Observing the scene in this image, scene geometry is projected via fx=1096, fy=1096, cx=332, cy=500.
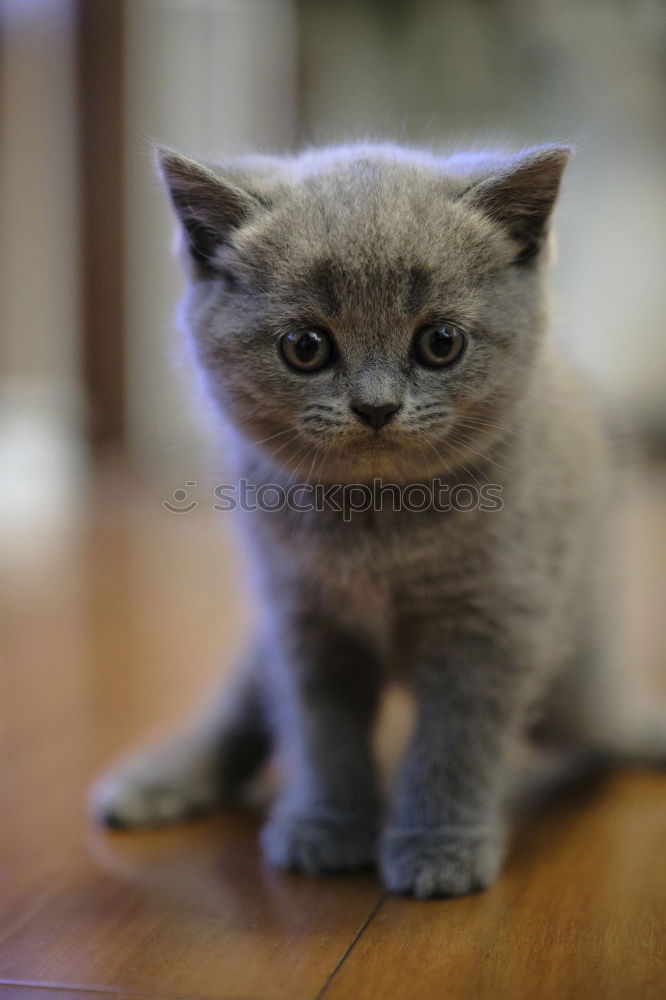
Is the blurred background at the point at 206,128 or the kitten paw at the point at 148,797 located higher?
the blurred background at the point at 206,128

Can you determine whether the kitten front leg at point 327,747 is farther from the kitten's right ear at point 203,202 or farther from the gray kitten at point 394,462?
the kitten's right ear at point 203,202

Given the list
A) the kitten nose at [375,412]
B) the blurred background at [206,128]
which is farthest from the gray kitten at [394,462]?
the blurred background at [206,128]

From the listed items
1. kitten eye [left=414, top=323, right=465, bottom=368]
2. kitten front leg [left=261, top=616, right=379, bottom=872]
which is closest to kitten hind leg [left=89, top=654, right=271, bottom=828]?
kitten front leg [left=261, top=616, right=379, bottom=872]

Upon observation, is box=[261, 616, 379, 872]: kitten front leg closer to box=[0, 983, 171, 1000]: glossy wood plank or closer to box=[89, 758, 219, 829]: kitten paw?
box=[89, 758, 219, 829]: kitten paw

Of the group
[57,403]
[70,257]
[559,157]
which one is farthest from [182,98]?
[559,157]

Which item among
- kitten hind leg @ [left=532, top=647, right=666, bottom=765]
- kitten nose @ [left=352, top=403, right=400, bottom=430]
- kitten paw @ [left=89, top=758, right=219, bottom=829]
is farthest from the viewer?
kitten hind leg @ [left=532, top=647, right=666, bottom=765]

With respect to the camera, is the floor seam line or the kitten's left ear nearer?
the floor seam line
